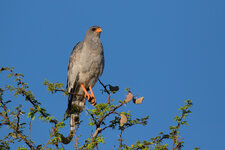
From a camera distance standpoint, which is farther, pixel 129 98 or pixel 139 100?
pixel 139 100

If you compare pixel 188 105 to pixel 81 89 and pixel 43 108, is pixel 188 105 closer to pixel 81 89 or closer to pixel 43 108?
pixel 43 108

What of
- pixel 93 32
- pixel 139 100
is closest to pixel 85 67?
pixel 93 32

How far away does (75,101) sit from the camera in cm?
646

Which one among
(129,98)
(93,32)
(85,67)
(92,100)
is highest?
(93,32)

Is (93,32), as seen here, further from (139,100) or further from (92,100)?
(139,100)

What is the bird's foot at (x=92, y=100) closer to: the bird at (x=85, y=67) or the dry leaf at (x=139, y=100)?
the bird at (x=85, y=67)

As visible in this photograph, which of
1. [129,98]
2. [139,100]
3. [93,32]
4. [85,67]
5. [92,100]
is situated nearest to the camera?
[129,98]

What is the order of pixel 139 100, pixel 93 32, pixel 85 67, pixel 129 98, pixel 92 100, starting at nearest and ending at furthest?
pixel 129 98, pixel 139 100, pixel 92 100, pixel 85 67, pixel 93 32

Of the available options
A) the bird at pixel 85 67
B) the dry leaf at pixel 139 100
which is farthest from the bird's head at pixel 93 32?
the dry leaf at pixel 139 100

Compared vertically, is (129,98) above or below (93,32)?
below

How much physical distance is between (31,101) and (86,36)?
3461 millimetres

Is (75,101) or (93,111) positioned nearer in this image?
(93,111)

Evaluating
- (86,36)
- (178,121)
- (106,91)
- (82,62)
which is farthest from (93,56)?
(178,121)

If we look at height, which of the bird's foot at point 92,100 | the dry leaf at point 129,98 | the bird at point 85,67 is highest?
the bird at point 85,67
